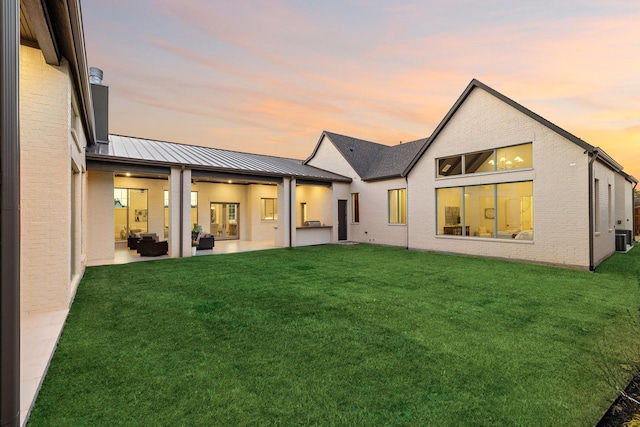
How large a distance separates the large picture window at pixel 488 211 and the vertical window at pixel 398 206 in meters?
2.31

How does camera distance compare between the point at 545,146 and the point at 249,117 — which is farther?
the point at 249,117

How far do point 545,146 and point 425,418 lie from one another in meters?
10.5

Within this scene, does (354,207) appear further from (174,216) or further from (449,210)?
(174,216)

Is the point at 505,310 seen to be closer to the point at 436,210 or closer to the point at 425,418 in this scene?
the point at 425,418

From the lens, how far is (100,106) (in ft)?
39.3

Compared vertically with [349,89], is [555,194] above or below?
below

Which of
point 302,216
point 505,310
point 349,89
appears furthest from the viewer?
point 302,216

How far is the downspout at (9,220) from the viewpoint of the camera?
1720mm

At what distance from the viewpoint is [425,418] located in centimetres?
236

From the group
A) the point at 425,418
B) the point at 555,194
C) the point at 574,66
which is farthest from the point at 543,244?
the point at 425,418

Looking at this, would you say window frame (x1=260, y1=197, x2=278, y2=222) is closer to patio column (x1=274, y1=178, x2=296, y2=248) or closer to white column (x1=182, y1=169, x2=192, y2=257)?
patio column (x1=274, y1=178, x2=296, y2=248)

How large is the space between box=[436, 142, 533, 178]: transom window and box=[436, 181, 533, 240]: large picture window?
25.1 inches

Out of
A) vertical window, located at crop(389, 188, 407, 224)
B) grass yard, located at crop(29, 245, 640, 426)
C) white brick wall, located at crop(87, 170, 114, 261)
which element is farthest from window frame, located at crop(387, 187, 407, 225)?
white brick wall, located at crop(87, 170, 114, 261)

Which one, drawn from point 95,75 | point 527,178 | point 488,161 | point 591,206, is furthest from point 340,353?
point 95,75
